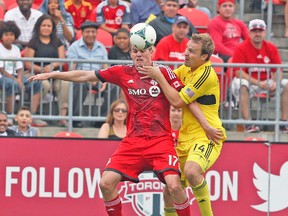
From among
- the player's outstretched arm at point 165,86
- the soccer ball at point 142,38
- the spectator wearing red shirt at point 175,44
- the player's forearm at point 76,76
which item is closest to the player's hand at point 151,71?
the player's outstretched arm at point 165,86

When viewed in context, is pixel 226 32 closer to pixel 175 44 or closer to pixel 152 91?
pixel 175 44

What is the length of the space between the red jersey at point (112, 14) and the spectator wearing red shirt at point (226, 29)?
58.2 inches

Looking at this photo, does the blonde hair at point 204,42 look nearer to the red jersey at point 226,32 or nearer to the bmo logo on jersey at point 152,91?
the bmo logo on jersey at point 152,91

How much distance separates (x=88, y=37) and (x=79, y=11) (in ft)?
6.14

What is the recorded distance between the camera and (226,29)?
1928 cm

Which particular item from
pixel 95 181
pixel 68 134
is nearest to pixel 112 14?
pixel 68 134

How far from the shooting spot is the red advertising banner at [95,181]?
51.8 feet

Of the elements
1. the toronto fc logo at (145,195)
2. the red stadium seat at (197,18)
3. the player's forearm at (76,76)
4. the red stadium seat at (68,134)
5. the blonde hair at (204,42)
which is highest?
the red stadium seat at (197,18)

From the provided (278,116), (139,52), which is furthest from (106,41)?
(139,52)

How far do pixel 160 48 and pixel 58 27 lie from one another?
198 centimetres

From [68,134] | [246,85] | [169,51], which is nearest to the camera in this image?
[68,134]

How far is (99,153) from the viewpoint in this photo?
15.8 metres

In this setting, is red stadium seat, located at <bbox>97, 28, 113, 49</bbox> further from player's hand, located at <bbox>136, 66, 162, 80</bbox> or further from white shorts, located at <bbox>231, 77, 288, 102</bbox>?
player's hand, located at <bbox>136, 66, 162, 80</bbox>

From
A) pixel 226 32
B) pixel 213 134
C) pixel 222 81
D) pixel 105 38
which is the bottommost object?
pixel 213 134
